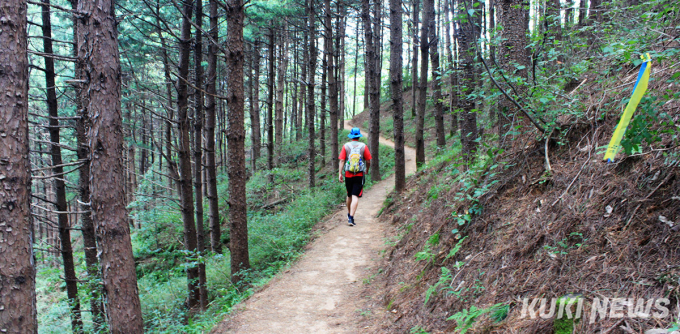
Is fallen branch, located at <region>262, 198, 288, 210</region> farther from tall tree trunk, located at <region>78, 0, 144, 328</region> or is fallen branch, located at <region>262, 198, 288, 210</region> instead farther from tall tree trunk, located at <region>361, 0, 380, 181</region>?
tall tree trunk, located at <region>78, 0, 144, 328</region>

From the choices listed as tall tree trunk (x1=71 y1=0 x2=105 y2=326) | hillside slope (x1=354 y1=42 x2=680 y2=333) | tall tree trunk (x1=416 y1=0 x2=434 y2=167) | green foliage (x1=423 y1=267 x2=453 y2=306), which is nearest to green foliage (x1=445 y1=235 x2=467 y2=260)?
hillside slope (x1=354 y1=42 x2=680 y2=333)

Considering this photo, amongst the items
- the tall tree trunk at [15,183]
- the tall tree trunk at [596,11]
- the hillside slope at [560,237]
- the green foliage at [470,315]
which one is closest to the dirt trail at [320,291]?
the hillside slope at [560,237]

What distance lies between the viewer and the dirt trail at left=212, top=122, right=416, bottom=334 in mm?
4617

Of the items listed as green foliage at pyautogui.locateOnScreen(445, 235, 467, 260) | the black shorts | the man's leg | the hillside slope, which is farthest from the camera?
the man's leg

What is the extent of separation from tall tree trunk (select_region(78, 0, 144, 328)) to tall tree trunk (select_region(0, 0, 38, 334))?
0.77 m

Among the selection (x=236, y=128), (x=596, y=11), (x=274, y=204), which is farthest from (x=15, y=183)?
(x=274, y=204)

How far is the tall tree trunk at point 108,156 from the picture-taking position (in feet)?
13.4

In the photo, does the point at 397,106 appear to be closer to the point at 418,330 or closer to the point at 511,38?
the point at 511,38

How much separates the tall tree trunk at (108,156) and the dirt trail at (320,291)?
1.33m

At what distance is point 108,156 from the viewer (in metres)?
4.22

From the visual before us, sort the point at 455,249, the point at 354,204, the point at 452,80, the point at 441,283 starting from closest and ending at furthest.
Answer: the point at 441,283
the point at 455,249
the point at 354,204
the point at 452,80

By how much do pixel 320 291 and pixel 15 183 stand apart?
155 inches

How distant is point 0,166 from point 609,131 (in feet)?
18.5

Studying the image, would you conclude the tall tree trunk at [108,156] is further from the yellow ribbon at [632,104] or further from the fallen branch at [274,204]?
the fallen branch at [274,204]
